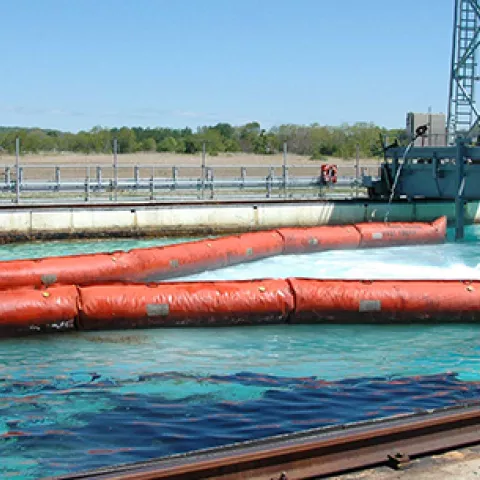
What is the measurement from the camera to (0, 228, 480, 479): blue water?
7.76 m

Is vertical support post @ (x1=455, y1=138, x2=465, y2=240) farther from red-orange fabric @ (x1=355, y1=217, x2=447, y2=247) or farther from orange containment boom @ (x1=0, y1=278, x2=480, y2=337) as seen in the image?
orange containment boom @ (x1=0, y1=278, x2=480, y2=337)

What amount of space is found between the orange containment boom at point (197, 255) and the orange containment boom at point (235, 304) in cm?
117

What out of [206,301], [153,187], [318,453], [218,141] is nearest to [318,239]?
[153,187]

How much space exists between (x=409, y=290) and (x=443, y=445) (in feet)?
26.3

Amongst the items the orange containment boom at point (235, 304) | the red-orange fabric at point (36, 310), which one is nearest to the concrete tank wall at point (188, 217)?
the orange containment boom at point (235, 304)

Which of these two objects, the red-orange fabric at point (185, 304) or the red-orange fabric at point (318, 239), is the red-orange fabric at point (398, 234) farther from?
the red-orange fabric at point (185, 304)

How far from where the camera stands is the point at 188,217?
26.4 metres

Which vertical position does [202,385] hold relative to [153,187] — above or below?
below

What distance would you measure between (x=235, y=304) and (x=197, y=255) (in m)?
5.63

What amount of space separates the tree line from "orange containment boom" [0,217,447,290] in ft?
105

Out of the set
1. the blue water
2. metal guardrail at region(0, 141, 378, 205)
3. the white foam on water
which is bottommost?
the white foam on water

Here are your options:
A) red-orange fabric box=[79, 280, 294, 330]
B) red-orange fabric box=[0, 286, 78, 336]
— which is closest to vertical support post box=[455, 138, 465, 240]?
red-orange fabric box=[79, 280, 294, 330]

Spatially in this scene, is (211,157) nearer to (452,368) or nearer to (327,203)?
(327,203)

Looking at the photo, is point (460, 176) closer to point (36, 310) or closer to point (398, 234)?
point (398, 234)
